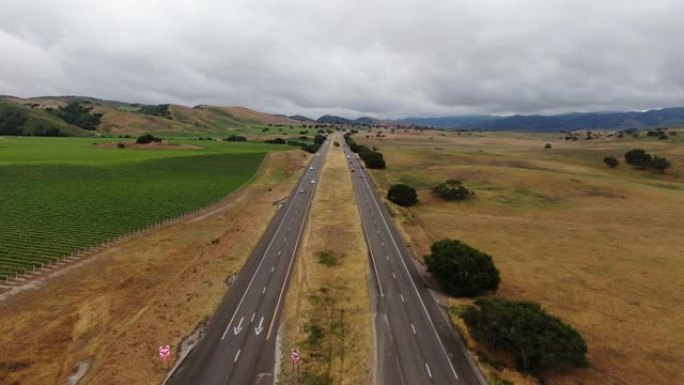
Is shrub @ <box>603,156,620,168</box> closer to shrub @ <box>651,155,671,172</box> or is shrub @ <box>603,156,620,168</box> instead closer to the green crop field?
shrub @ <box>651,155,671,172</box>

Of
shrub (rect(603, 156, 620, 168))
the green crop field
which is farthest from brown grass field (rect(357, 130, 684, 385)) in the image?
the green crop field

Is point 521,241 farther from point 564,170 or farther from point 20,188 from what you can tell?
point 20,188

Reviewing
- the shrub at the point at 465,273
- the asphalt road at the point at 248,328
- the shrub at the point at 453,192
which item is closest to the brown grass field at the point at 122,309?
the asphalt road at the point at 248,328

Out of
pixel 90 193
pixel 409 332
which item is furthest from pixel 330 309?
pixel 90 193

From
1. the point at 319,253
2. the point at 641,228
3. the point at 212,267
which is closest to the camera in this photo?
the point at 212,267

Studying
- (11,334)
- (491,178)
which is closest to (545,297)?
A: (11,334)

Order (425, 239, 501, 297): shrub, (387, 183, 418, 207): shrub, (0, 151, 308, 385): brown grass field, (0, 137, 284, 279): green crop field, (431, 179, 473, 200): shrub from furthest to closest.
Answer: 1. (431, 179, 473, 200): shrub
2. (387, 183, 418, 207): shrub
3. (0, 137, 284, 279): green crop field
4. (425, 239, 501, 297): shrub
5. (0, 151, 308, 385): brown grass field

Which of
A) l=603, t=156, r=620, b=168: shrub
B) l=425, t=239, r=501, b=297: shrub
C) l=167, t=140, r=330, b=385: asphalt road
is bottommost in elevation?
l=167, t=140, r=330, b=385: asphalt road
